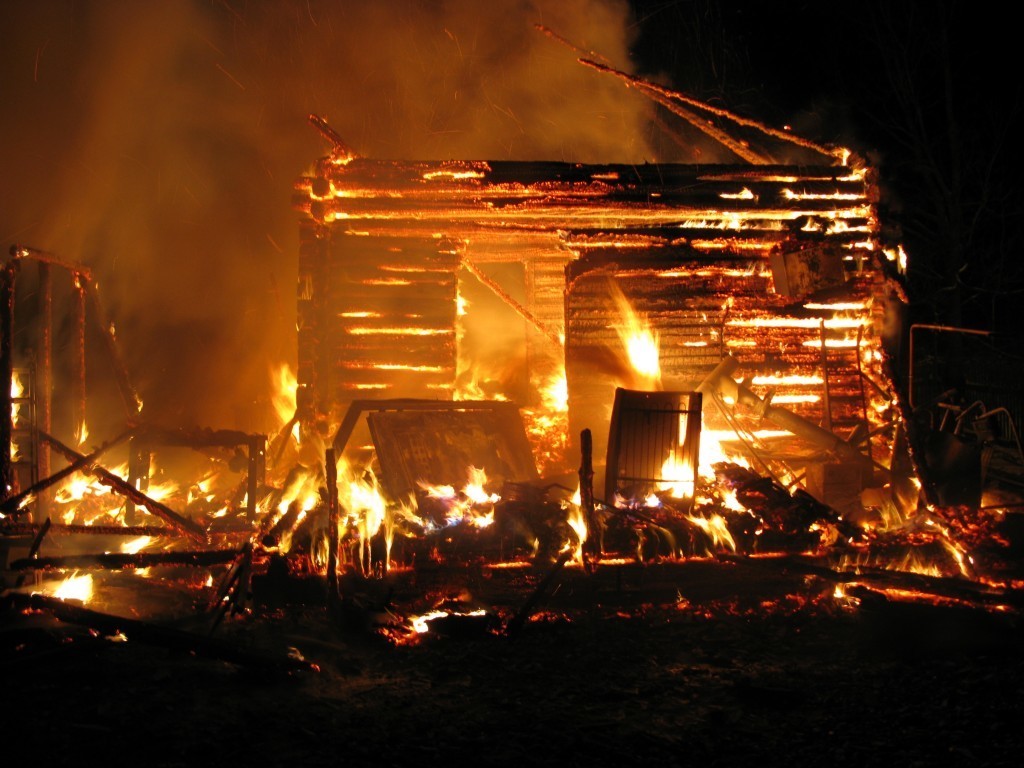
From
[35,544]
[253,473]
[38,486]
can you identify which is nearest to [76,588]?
Answer: [35,544]

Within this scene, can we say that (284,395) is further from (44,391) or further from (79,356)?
(44,391)

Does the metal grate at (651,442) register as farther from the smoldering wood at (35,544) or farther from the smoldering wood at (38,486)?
the smoldering wood at (38,486)

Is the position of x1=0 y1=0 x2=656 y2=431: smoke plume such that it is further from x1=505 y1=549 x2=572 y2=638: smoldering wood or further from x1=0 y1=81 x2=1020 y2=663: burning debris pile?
x1=505 y1=549 x2=572 y2=638: smoldering wood

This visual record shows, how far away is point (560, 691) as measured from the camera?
505 cm

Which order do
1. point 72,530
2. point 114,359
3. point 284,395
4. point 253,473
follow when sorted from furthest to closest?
point 284,395
point 114,359
point 253,473
point 72,530

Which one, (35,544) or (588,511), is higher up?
(588,511)

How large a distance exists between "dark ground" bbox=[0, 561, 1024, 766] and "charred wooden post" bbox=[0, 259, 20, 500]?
3.24 meters

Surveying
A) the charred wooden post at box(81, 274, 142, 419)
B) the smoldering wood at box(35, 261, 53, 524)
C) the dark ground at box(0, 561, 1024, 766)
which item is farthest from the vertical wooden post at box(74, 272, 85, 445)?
the dark ground at box(0, 561, 1024, 766)

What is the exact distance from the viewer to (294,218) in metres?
15.4

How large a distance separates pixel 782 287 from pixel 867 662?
7.12 meters

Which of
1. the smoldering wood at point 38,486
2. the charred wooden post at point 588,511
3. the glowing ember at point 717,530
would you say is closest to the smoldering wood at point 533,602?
the charred wooden post at point 588,511

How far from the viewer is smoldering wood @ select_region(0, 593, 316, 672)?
16.9 ft

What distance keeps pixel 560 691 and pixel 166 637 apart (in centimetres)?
305

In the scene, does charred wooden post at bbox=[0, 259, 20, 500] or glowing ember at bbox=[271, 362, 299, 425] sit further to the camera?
glowing ember at bbox=[271, 362, 299, 425]
